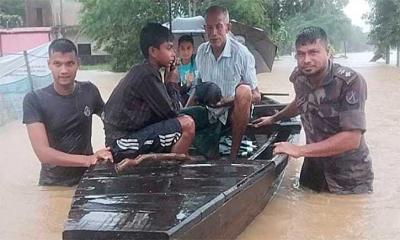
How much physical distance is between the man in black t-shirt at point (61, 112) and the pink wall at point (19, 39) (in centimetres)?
1226

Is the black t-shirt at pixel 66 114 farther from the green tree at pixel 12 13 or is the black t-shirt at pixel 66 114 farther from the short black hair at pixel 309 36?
the green tree at pixel 12 13

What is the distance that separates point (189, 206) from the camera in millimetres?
2973

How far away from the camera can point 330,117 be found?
447 cm

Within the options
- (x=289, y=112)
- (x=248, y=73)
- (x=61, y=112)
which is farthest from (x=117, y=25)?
(x=61, y=112)

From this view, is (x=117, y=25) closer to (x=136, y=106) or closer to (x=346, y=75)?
(x=346, y=75)

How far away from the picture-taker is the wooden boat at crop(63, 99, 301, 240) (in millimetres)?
2734

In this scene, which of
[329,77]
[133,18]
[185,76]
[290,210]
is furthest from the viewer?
[133,18]

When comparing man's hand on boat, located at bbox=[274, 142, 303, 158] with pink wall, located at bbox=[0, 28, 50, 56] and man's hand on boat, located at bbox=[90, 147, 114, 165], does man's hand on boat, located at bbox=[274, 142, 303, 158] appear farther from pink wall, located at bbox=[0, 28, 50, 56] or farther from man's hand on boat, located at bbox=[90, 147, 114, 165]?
pink wall, located at bbox=[0, 28, 50, 56]

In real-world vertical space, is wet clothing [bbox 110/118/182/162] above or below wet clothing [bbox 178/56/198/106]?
below

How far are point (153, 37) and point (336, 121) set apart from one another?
150 cm

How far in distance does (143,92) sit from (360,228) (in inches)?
74.0

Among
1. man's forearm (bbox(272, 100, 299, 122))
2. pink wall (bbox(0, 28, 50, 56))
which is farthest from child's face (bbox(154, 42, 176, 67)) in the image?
pink wall (bbox(0, 28, 50, 56))

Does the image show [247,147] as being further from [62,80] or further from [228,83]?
[62,80]

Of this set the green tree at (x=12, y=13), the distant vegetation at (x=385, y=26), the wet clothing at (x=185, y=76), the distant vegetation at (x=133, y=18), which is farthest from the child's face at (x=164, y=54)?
the green tree at (x=12, y=13)
